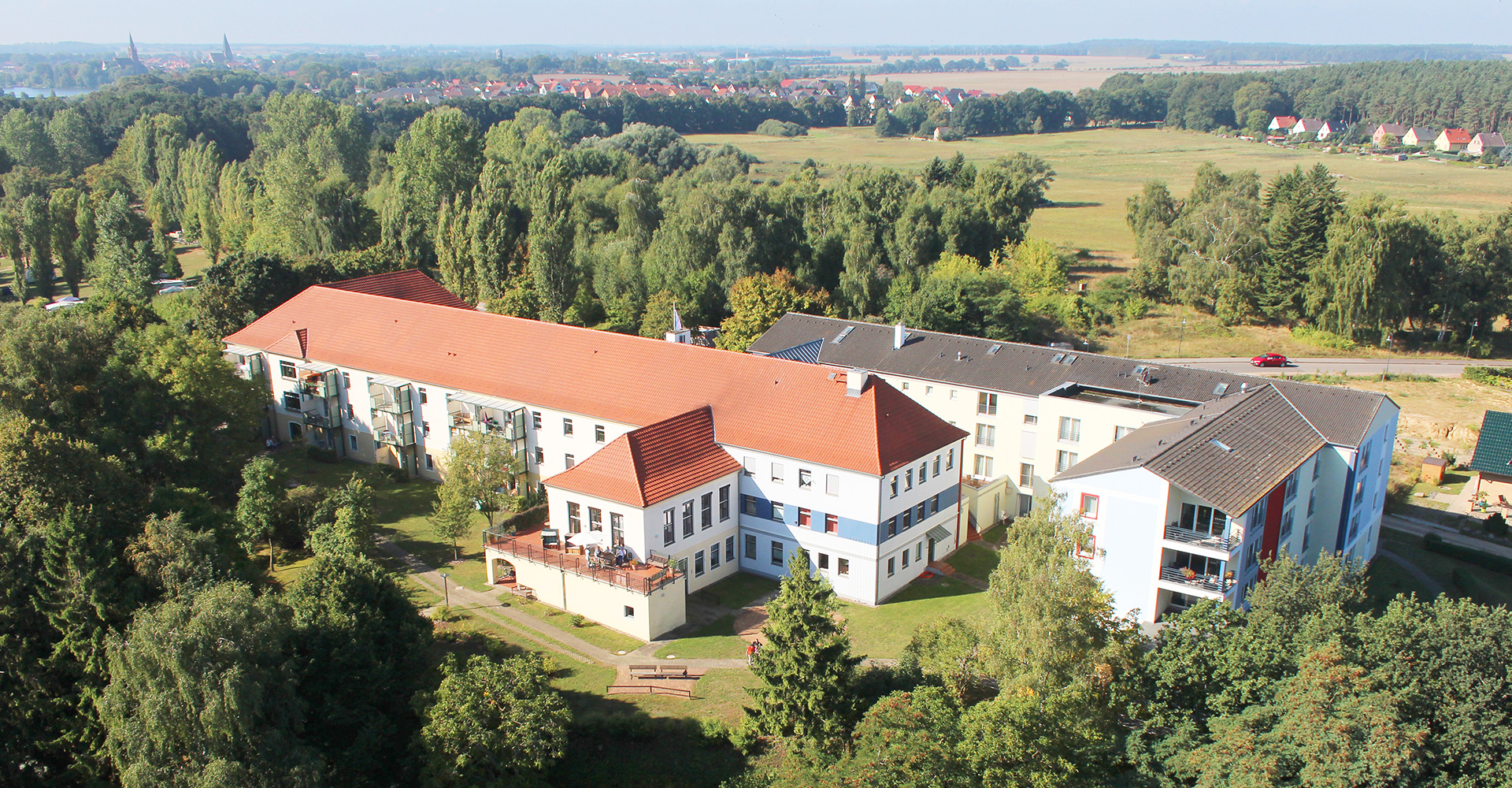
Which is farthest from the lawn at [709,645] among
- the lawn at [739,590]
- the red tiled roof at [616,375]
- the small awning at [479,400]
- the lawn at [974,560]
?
the small awning at [479,400]

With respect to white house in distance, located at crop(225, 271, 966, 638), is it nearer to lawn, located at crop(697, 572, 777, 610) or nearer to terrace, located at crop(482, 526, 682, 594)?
terrace, located at crop(482, 526, 682, 594)

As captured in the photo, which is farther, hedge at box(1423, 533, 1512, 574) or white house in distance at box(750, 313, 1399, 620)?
hedge at box(1423, 533, 1512, 574)

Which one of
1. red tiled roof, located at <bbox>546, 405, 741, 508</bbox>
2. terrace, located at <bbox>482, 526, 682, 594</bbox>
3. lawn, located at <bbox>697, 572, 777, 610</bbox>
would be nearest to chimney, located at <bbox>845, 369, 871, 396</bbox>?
red tiled roof, located at <bbox>546, 405, 741, 508</bbox>

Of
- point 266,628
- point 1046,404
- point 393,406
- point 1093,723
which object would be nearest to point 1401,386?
point 1046,404

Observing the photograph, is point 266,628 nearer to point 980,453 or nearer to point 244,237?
point 980,453

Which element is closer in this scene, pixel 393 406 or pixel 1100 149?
pixel 393 406

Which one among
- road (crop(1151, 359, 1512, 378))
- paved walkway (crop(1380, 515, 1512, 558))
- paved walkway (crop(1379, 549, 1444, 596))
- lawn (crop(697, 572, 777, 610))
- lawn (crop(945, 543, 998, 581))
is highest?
lawn (crop(697, 572, 777, 610))
